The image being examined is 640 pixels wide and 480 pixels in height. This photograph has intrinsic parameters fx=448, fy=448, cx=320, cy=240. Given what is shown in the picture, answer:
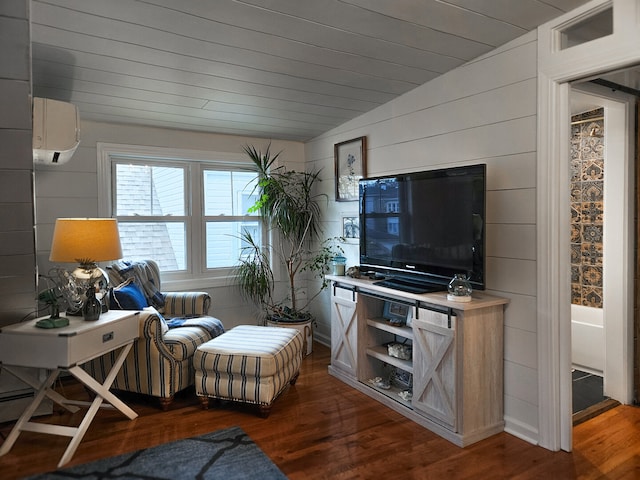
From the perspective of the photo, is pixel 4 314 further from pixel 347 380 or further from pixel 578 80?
→ pixel 578 80

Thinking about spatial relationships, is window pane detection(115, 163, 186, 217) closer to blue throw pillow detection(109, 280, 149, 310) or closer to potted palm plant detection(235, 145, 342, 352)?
potted palm plant detection(235, 145, 342, 352)

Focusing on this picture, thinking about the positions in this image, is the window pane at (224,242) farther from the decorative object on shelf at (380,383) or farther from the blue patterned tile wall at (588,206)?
the blue patterned tile wall at (588,206)

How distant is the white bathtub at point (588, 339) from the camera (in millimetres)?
3668

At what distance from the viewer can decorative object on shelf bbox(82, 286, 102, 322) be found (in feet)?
8.57

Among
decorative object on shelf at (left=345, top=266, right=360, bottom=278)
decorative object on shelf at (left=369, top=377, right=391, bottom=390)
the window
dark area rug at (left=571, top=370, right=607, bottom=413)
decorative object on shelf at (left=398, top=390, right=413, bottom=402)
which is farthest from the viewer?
the window

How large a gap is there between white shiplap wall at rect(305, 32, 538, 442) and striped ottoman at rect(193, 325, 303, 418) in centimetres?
142

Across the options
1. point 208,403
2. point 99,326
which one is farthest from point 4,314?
point 208,403

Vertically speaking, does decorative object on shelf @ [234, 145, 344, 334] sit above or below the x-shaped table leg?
above

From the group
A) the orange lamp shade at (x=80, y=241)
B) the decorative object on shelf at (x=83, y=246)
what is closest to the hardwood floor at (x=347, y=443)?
the decorative object on shelf at (x=83, y=246)

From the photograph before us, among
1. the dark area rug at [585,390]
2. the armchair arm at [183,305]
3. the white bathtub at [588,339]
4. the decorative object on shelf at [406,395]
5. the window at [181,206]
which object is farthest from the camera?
the window at [181,206]

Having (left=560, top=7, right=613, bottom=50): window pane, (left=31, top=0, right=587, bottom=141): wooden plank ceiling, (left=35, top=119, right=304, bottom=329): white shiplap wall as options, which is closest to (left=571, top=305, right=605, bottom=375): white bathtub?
(left=560, top=7, right=613, bottom=50): window pane

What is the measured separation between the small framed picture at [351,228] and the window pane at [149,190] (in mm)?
1593

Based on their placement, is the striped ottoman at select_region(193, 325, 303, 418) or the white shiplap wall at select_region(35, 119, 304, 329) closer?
the striped ottoman at select_region(193, 325, 303, 418)

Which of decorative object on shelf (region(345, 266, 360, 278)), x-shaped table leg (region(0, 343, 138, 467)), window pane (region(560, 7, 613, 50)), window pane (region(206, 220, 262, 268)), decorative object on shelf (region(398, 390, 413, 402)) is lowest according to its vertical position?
decorative object on shelf (region(398, 390, 413, 402))
